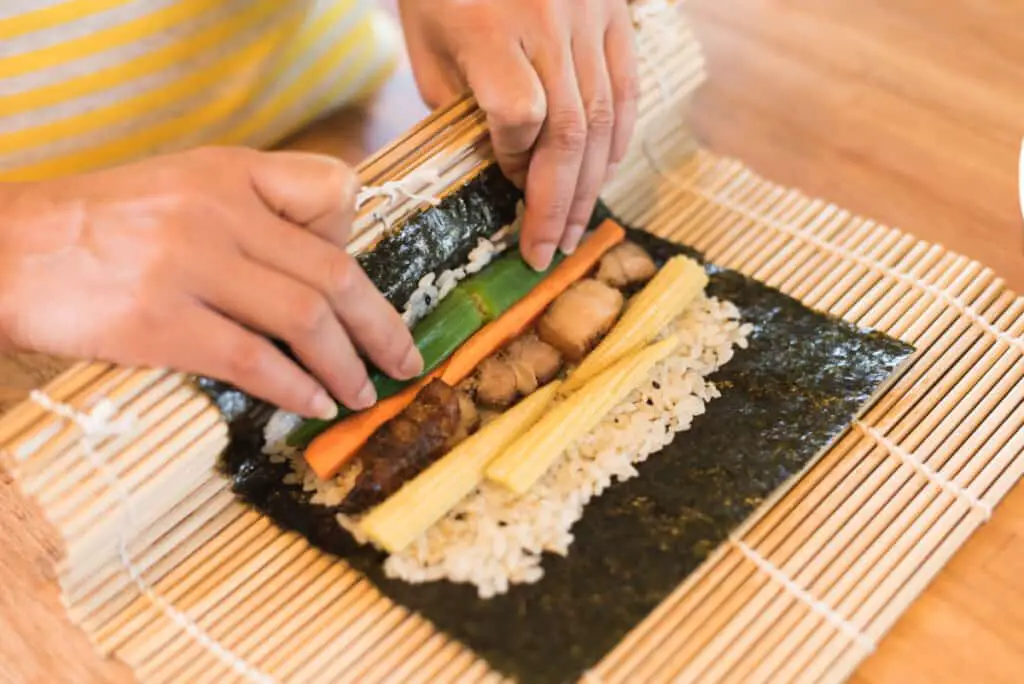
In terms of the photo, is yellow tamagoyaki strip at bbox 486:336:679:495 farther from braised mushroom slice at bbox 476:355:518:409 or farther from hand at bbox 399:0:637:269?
hand at bbox 399:0:637:269

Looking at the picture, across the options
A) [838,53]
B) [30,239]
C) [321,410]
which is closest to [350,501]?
[321,410]

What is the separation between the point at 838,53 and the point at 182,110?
1.28 metres

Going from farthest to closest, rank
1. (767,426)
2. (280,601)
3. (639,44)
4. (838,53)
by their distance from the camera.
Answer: (838,53) → (639,44) → (767,426) → (280,601)

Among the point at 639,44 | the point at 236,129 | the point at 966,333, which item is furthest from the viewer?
the point at 236,129

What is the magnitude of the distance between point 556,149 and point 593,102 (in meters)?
0.10

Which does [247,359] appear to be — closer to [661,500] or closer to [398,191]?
[398,191]

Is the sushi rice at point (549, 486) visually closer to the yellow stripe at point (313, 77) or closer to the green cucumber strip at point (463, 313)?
the green cucumber strip at point (463, 313)

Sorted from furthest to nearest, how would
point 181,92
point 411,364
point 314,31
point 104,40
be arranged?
point 314,31
point 181,92
point 104,40
point 411,364

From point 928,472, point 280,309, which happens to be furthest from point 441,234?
point 928,472

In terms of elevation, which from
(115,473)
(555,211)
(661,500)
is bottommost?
(661,500)

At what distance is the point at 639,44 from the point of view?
1603mm

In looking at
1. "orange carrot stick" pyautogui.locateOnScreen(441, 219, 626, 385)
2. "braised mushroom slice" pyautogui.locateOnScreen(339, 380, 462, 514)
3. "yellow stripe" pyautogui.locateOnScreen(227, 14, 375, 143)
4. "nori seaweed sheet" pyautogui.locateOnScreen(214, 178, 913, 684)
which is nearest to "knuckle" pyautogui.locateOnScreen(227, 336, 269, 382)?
"nori seaweed sheet" pyautogui.locateOnScreen(214, 178, 913, 684)

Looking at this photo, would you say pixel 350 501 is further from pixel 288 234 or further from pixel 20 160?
pixel 20 160

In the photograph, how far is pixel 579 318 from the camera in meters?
1.38
